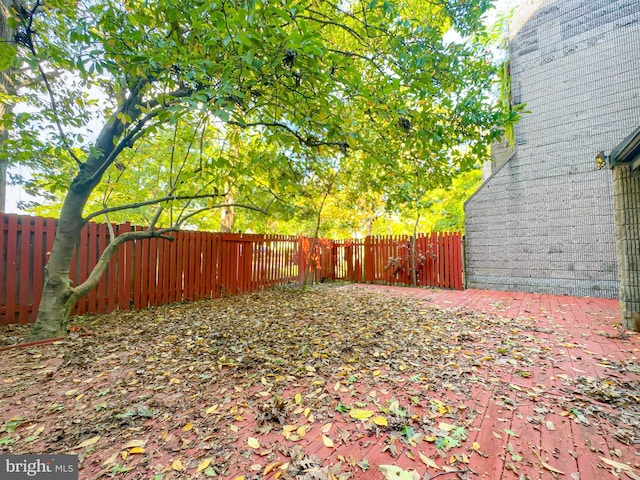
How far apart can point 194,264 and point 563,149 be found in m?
8.28

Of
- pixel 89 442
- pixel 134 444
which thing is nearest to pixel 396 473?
pixel 134 444

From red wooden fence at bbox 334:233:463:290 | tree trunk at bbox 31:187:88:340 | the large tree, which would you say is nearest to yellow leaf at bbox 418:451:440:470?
the large tree

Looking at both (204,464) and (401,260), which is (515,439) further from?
(401,260)

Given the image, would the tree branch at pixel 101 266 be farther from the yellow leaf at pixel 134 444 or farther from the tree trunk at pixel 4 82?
the yellow leaf at pixel 134 444

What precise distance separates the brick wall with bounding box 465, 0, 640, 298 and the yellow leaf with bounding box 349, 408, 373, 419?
6308mm

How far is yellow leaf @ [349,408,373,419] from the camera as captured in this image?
1768 millimetres

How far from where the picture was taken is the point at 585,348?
288 cm

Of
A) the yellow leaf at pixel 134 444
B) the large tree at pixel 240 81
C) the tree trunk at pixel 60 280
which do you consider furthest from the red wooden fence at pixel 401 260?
the yellow leaf at pixel 134 444

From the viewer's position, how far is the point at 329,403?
193cm

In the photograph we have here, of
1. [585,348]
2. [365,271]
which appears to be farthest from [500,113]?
[365,271]

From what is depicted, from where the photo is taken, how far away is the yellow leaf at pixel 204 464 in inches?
52.6

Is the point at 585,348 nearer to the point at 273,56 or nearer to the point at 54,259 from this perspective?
the point at 273,56

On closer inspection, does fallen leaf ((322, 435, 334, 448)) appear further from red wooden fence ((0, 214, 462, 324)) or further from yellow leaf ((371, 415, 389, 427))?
red wooden fence ((0, 214, 462, 324))

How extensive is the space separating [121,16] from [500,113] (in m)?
3.69
